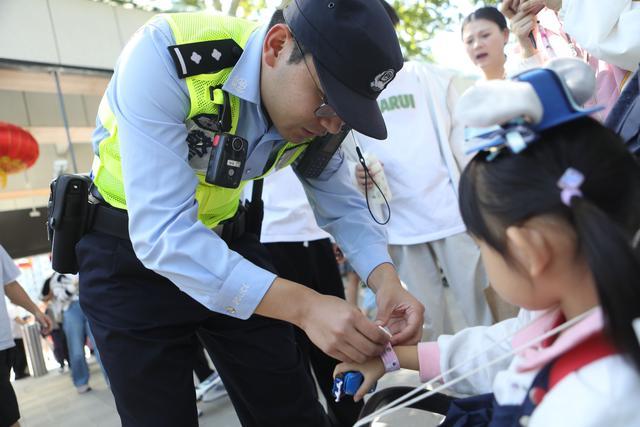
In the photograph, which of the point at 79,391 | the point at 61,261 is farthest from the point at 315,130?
the point at 79,391

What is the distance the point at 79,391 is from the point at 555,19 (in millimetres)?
4841

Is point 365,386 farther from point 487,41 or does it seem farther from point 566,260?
point 487,41

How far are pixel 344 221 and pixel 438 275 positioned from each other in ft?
4.02

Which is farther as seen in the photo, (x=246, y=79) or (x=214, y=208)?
(x=214, y=208)

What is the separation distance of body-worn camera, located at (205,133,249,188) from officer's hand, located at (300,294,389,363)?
1.27 feet

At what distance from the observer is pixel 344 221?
1.77m

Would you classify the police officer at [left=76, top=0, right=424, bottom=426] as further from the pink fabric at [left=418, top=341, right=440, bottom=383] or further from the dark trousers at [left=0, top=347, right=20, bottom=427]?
the dark trousers at [left=0, top=347, right=20, bottom=427]

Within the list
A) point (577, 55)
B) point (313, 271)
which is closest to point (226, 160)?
point (577, 55)

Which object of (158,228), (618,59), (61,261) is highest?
(618,59)

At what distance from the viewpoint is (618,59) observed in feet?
4.67

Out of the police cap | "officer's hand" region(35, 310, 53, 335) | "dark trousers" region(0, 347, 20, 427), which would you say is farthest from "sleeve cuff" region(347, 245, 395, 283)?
"officer's hand" region(35, 310, 53, 335)

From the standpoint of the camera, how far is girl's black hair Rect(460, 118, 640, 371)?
0.69m

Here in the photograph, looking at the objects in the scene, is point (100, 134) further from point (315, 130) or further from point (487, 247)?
point (487, 247)

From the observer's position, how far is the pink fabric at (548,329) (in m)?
0.75
